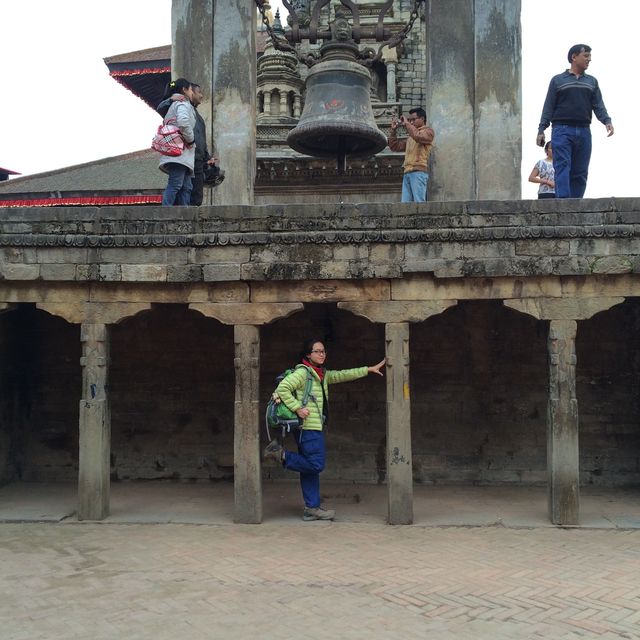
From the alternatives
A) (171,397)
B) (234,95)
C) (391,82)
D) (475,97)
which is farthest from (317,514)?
(391,82)

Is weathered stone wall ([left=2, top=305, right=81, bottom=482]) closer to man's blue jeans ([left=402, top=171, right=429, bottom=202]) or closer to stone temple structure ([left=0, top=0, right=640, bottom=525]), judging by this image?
stone temple structure ([left=0, top=0, right=640, bottom=525])

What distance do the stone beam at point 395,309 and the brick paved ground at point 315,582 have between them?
2434 millimetres

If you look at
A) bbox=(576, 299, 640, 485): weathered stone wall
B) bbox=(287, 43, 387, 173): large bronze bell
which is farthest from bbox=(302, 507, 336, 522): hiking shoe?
bbox=(287, 43, 387, 173): large bronze bell

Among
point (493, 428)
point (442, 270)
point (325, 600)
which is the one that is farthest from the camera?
point (493, 428)

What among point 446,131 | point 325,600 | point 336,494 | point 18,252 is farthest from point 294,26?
point 325,600

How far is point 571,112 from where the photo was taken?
8922mm

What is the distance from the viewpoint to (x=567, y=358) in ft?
27.5

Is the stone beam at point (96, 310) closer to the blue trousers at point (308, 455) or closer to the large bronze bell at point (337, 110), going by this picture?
the blue trousers at point (308, 455)

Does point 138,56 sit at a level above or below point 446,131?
above

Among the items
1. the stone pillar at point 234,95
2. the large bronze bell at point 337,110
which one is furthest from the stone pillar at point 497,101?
the stone pillar at point 234,95

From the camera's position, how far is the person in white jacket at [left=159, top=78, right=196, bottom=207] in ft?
29.1

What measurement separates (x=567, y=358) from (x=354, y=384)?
368 centimetres

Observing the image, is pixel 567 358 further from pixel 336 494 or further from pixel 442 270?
pixel 336 494

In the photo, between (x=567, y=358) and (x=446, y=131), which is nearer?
(x=567, y=358)
